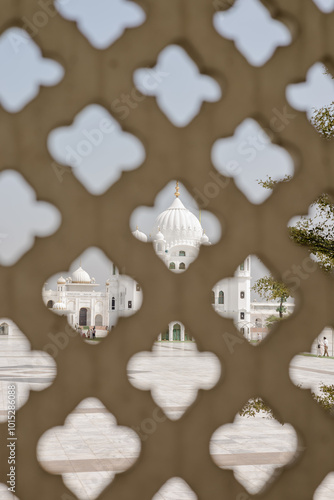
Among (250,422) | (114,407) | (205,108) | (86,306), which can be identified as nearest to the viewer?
(114,407)

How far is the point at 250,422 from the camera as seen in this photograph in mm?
7195

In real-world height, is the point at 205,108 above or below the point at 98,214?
above

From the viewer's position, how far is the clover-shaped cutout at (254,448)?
172 inches

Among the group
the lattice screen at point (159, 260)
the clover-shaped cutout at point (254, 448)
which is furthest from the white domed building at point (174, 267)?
the lattice screen at point (159, 260)

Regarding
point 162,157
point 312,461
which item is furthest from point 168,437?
point 162,157

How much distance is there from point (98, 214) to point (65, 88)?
10.5 inches

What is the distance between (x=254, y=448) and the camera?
213 inches

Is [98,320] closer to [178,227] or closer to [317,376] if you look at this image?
[178,227]

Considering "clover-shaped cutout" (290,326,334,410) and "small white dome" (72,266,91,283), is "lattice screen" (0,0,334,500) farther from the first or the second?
"small white dome" (72,266,91,283)

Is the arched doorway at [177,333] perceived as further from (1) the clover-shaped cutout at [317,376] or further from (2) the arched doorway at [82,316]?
(2) the arched doorway at [82,316]

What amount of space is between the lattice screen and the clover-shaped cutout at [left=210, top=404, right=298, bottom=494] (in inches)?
105

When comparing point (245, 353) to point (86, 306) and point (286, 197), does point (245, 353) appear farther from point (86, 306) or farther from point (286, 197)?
point (86, 306)

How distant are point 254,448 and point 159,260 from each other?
15.5 ft

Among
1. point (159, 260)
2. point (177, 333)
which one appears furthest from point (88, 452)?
point (177, 333)
